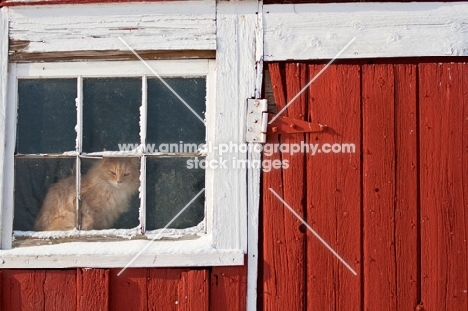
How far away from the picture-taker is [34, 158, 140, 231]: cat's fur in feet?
8.89

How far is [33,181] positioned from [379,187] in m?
1.73

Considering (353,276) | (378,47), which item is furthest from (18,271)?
(378,47)

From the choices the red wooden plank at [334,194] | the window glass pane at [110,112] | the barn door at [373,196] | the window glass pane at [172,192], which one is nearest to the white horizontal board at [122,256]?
the window glass pane at [172,192]

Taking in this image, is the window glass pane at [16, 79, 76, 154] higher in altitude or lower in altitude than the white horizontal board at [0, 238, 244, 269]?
higher

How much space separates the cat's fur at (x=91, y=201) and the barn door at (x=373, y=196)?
708 mm

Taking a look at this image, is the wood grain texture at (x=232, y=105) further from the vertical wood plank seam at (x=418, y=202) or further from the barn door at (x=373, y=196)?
the vertical wood plank seam at (x=418, y=202)

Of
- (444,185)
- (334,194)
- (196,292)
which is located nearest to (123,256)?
(196,292)

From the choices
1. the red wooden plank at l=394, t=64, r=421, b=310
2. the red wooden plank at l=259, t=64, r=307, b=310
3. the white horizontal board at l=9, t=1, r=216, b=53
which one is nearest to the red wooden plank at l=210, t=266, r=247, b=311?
the red wooden plank at l=259, t=64, r=307, b=310

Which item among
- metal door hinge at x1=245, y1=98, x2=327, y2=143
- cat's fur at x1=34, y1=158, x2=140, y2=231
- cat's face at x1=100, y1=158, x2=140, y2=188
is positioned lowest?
cat's fur at x1=34, y1=158, x2=140, y2=231

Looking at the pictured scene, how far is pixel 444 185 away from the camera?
2.55m

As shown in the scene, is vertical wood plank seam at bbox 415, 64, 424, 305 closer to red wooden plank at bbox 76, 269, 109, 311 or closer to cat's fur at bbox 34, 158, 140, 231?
cat's fur at bbox 34, 158, 140, 231

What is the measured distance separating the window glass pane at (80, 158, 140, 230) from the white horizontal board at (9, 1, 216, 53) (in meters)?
0.59

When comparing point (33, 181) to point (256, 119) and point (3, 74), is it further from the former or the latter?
point (256, 119)

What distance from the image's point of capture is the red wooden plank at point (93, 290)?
2553 mm
